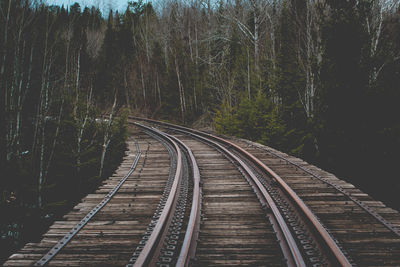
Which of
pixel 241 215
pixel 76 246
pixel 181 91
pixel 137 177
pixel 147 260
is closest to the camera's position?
pixel 147 260

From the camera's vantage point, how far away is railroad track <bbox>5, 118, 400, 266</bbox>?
10.9 ft

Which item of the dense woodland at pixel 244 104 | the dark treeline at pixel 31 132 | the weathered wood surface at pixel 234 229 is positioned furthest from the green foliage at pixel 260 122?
the weathered wood surface at pixel 234 229

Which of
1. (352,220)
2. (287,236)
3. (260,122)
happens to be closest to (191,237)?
(287,236)

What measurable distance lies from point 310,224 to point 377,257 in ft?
3.10

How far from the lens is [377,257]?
131 inches

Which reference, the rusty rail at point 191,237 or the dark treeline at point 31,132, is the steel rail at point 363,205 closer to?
the rusty rail at point 191,237

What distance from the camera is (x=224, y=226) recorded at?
4227 mm

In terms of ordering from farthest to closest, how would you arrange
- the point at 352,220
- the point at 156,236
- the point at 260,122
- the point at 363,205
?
1. the point at 260,122
2. the point at 363,205
3. the point at 352,220
4. the point at 156,236

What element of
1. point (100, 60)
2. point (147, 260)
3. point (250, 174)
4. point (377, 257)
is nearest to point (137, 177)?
point (250, 174)

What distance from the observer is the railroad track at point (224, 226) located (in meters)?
3.33

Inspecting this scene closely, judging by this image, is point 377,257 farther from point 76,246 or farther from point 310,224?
point 76,246

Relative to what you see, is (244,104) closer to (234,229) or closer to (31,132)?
(31,132)

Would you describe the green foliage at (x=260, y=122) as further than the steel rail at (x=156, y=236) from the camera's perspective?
Yes

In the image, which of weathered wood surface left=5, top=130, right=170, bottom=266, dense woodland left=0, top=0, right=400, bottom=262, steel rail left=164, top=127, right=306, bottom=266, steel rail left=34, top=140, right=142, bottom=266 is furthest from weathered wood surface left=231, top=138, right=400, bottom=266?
dense woodland left=0, top=0, right=400, bottom=262
